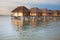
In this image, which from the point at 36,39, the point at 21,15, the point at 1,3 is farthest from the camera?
the point at 21,15

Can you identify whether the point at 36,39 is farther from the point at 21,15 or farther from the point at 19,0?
the point at 21,15

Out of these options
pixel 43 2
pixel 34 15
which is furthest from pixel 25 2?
pixel 34 15

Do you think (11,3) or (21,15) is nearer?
(11,3)

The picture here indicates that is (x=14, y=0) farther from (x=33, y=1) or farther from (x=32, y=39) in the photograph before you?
(x=32, y=39)

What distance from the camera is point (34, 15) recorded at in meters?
11.6

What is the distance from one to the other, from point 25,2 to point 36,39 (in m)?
1.81

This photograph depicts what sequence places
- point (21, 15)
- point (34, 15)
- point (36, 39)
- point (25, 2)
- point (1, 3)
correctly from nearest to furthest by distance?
point (36, 39), point (1, 3), point (25, 2), point (21, 15), point (34, 15)

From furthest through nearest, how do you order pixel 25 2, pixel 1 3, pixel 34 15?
pixel 34 15
pixel 25 2
pixel 1 3

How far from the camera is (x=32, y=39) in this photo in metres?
3.47

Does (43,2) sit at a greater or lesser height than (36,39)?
greater

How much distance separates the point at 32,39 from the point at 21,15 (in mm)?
6514

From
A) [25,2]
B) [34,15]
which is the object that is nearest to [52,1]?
[25,2]

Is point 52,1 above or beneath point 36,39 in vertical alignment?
above

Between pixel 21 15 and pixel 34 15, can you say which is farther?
pixel 34 15
